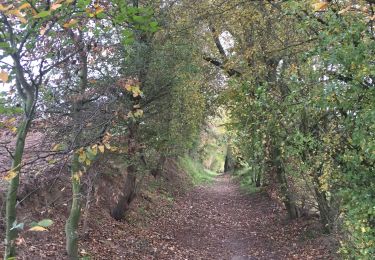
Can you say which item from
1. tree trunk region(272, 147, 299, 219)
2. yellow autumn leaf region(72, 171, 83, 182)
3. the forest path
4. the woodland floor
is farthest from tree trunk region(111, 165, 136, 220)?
yellow autumn leaf region(72, 171, 83, 182)

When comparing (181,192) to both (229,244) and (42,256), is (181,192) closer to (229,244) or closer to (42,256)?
(229,244)

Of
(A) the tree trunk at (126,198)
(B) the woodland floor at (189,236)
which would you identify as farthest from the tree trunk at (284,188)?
(A) the tree trunk at (126,198)

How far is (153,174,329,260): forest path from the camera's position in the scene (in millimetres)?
10797

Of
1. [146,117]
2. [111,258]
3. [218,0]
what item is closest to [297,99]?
[218,0]

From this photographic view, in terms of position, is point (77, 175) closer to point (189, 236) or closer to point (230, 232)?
point (189, 236)

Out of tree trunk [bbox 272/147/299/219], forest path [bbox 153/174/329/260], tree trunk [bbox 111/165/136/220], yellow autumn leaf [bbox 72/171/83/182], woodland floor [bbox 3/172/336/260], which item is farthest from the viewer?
tree trunk [bbox 272/147/299/219]

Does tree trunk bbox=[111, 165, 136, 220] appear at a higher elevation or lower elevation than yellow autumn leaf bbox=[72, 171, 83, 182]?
lower

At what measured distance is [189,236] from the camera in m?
12.6

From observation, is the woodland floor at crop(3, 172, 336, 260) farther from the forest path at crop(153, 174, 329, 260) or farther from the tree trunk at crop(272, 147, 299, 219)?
the tree trunk at crop(272, 147, 299, 219)

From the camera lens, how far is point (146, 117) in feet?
34.7

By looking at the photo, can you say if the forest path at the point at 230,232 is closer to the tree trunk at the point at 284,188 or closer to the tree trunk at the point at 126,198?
the tree trunk at the point at 284,188

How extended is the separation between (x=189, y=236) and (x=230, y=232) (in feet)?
5.68

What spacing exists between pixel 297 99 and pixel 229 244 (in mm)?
6523

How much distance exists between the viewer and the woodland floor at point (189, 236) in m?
9.11
